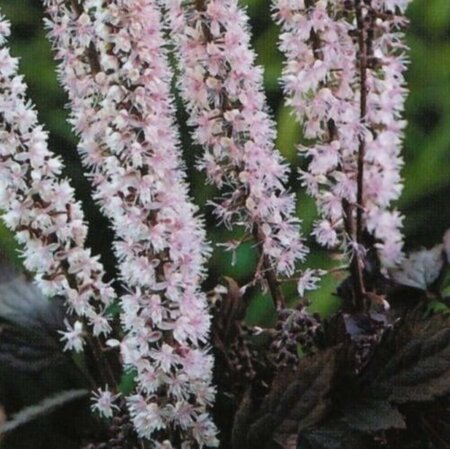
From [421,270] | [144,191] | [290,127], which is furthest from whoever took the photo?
[290,127]

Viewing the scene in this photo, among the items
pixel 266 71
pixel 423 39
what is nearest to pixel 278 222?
pixel 266 71

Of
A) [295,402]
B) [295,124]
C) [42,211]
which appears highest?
[42,211]

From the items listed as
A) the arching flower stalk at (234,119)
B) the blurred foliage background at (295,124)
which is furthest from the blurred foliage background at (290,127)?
the arching flower stalk at (234,119)

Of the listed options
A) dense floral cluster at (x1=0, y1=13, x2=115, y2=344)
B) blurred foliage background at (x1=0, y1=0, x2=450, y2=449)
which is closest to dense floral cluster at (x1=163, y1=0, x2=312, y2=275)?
dense floral cluster at (x1=0, y1=13, x2=115, y2=344)

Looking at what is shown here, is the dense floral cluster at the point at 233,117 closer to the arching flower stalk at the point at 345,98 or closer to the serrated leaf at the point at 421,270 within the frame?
the arching flower stalk at the point at 345,98

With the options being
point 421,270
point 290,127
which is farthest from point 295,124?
point 421,270

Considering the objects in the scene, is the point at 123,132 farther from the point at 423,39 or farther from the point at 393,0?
the point at 423,39

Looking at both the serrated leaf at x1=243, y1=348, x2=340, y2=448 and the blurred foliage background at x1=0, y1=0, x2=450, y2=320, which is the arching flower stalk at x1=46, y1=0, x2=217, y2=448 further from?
the blurred foliage background at x1=0, y1=0, x2=450, y2=320

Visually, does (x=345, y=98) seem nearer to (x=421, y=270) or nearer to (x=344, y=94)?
(x=344, y=94)
